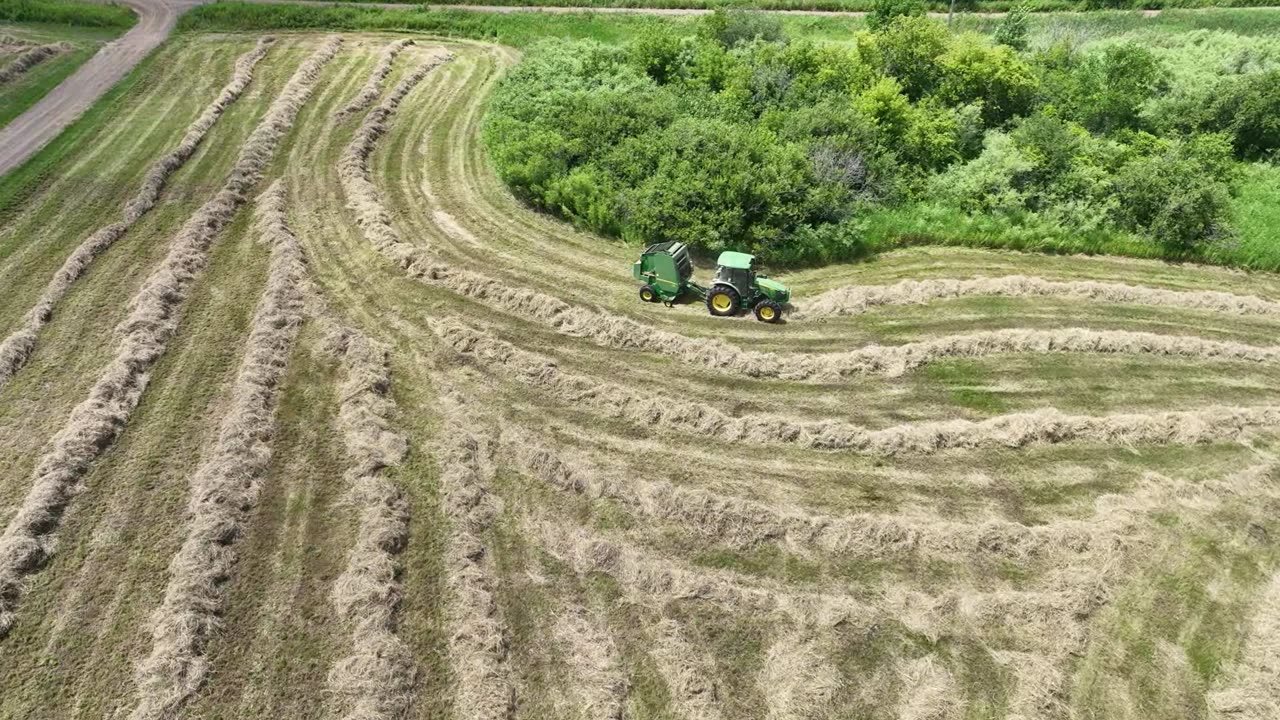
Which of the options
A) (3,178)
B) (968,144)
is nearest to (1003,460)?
(968,144)

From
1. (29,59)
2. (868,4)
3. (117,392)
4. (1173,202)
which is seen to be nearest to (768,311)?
(1173,202)

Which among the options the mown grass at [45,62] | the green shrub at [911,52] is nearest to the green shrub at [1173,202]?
the green shrub at [911,52]

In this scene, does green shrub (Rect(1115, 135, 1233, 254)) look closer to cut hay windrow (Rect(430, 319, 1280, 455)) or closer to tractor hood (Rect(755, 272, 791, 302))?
cut hay windrow (Rect(430, 319, 1280, 455))

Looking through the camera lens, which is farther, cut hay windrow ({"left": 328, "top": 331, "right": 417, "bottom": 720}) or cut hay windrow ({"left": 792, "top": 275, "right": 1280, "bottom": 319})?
cut hay windrow ({"left": 792, "top": 275, "right": 1280, "bottom": 319})

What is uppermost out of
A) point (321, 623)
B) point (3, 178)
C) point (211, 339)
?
point (3, 178)

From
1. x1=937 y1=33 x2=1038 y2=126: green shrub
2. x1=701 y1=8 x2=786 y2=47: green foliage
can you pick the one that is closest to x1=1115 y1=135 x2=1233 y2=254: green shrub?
x1=937 y1=33 x2=1038 y2=126: green shrub

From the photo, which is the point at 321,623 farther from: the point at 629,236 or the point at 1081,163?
the point at 1081,163
